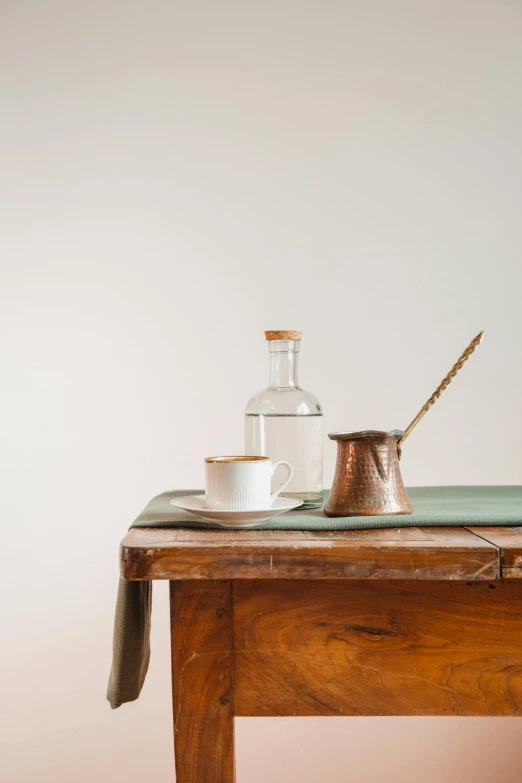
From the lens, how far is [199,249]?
6.07 ft

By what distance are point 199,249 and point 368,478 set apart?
0.98 m

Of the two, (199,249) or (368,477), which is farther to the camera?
(199,249)

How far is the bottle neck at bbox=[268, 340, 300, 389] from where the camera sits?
1158mm

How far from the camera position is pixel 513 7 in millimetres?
1859

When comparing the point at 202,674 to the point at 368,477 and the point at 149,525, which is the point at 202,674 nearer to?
the point at 149,525

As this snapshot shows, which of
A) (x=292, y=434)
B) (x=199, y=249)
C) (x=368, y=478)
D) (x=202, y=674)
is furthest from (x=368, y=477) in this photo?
(x=199, y=249)

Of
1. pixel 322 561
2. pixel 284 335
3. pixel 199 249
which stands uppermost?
pixel 199 249

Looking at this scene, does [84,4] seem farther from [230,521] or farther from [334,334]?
[230,521]

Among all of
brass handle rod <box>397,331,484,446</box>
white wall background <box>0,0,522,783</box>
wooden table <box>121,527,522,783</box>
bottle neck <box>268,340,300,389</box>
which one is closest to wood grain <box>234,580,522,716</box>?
wooden table <box>121,527,522,783</box>

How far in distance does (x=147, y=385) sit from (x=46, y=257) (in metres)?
0.35

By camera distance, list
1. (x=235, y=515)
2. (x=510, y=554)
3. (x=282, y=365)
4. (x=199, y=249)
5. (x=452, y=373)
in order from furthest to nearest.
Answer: (x=199, y=249) < (x=282, y=365) < (x=452, y=373) < (x=235, y=515) < (x=510, y=554)

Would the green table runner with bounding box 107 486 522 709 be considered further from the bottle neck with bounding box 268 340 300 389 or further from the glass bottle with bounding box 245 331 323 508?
the bottle neck with bounding box 268 340 300 389

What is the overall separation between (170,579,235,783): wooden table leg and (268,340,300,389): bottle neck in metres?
0.36

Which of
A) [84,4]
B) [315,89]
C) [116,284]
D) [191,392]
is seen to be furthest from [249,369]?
[84,4]
